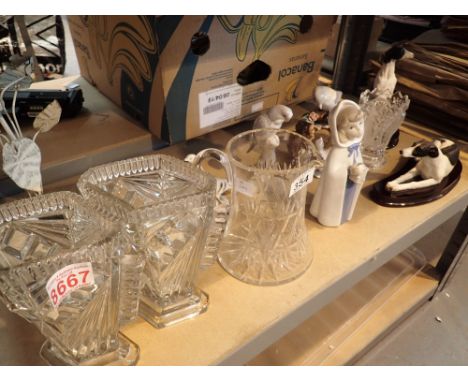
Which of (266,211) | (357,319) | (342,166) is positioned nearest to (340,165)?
(342,166)

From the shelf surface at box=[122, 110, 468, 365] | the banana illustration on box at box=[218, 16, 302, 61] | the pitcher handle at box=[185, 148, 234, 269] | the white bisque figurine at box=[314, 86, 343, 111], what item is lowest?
the shelf surface at box=[122, 110, 468, 365]

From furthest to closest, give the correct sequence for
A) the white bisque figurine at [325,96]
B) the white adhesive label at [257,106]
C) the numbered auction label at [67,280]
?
the white adhesive label at [257,106] < the white bisque figurine at [325,96] < the numbered auction label at [67,280]

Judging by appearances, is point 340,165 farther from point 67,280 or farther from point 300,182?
point 67,280

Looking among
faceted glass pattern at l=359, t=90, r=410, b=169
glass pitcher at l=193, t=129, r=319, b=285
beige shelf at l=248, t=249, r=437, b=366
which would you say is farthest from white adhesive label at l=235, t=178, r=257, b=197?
beige shelf at l=248, t=249, r=437, b=366

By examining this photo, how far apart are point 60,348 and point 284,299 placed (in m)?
0.28

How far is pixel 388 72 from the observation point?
0.81m

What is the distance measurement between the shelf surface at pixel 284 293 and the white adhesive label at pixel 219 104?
0.25m

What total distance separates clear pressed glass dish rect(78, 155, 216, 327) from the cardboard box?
23 centimetres

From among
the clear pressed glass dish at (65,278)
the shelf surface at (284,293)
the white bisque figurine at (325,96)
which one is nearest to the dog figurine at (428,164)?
the shelf surface at (284,293)

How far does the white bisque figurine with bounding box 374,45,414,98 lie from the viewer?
801 millimetres

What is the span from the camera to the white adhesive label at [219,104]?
0.78 meters

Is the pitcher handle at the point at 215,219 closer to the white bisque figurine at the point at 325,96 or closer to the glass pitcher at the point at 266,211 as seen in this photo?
the glass pitcher at the point at 266,211

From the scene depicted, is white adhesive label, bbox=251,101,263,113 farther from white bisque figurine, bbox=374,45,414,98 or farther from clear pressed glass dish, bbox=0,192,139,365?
clear pressed glass dish, bbox=0,192,139,365
